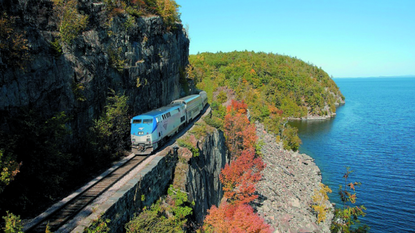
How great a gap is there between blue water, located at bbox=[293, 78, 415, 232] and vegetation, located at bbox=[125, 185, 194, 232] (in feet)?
84.4

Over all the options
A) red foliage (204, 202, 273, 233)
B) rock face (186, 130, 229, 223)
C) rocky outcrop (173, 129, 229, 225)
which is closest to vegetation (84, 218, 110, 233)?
rocky outcrop (173, 129, 229, 225)

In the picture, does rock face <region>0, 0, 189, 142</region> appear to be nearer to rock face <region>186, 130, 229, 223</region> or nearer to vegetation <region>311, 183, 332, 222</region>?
rock face <region>186, 130, 229, 223</region>

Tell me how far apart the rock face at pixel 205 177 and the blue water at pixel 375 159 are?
63.1 feet

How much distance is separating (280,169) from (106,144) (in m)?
31.8

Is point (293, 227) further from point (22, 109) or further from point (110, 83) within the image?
point (22, 109)

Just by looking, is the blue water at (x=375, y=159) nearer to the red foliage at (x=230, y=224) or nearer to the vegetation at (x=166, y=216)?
the red foliage at (x=230, y=224)

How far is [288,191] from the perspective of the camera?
35312 millimetres

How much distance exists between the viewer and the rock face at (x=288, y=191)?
28.4 meters

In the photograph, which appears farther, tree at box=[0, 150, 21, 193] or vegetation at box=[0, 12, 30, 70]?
vegetation at box=[0, 12, 30, 70]

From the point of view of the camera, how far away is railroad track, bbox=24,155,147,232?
10.4 m

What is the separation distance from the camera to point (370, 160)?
150 ft

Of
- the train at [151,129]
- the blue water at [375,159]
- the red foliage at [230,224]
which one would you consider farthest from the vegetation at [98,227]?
the blue water at [375,159]

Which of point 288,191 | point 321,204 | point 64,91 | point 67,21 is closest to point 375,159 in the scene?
point 321,204

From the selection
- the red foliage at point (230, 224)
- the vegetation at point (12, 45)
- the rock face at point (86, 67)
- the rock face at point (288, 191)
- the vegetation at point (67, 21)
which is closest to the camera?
the vegetation at point (12, 45)
